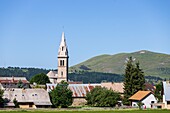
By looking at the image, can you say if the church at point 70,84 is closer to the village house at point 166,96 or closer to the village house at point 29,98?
the village house at point 29,98

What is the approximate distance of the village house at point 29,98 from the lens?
302ft

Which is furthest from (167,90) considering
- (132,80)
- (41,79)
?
(41,79)

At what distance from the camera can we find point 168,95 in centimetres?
9006

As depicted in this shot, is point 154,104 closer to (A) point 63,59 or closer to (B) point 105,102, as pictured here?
(B) point 105,102

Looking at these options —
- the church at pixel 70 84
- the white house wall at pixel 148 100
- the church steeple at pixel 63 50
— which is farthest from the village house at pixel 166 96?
the church steeple at pixel 63 50

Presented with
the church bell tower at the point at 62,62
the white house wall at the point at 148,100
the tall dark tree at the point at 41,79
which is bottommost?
the white house wall at the point at 148,100

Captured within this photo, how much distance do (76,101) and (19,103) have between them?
22478 millimetres

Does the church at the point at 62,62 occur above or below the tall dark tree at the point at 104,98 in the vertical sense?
above

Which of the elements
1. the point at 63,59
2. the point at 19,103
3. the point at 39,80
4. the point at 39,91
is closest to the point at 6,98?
the point at 19,103

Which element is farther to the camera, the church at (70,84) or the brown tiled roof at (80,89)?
the brown tiled roof at (80,89)

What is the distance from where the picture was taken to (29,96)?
94938mm

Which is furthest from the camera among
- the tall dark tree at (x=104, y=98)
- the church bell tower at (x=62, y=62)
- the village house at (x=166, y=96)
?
the church bell tower at (x=62, y=62)

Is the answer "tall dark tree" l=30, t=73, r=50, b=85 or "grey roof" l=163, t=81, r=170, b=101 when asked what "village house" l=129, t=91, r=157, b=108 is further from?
"tall dark tree" l=30, t=73, r=50, b=85

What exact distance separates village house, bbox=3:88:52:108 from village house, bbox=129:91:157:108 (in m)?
17.4
